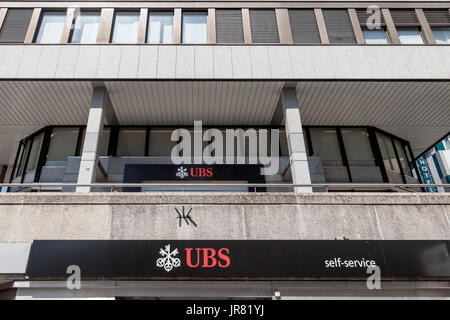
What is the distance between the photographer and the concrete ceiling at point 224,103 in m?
12.4

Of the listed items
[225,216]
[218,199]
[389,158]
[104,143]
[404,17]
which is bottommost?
[225,216]

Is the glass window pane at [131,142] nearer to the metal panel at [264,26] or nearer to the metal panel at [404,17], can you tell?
the metal panel at [264,26]

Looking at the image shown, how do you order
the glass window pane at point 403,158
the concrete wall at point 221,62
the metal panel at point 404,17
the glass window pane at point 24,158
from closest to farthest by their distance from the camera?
the concrete wall at point 221,62, the metal panel at point 404,17, the glass window pane at point 24,158, the glass window pane at point 403,158

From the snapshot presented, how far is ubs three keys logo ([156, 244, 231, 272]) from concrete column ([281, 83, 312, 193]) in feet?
14.8

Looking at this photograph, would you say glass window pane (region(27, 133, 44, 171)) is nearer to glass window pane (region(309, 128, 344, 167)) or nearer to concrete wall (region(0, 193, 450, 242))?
concrete wall (region(0, 193, 450, 242))

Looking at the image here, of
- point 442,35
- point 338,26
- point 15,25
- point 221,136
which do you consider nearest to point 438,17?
point 442,35

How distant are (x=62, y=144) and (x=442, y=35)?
19.6 m

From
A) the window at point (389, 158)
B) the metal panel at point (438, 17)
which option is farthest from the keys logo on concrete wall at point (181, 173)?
the metal panel at point (438, 17)

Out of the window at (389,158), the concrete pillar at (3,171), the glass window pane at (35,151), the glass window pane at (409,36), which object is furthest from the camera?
the concrete pillar at (3,171)

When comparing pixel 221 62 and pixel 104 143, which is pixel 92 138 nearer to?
pixel 104 143

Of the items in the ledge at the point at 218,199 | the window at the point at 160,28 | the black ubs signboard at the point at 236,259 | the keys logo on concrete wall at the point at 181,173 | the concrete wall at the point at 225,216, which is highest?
the window at the point at 160,28

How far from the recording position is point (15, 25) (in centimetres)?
1307

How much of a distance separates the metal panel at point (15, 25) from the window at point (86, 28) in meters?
2.16
